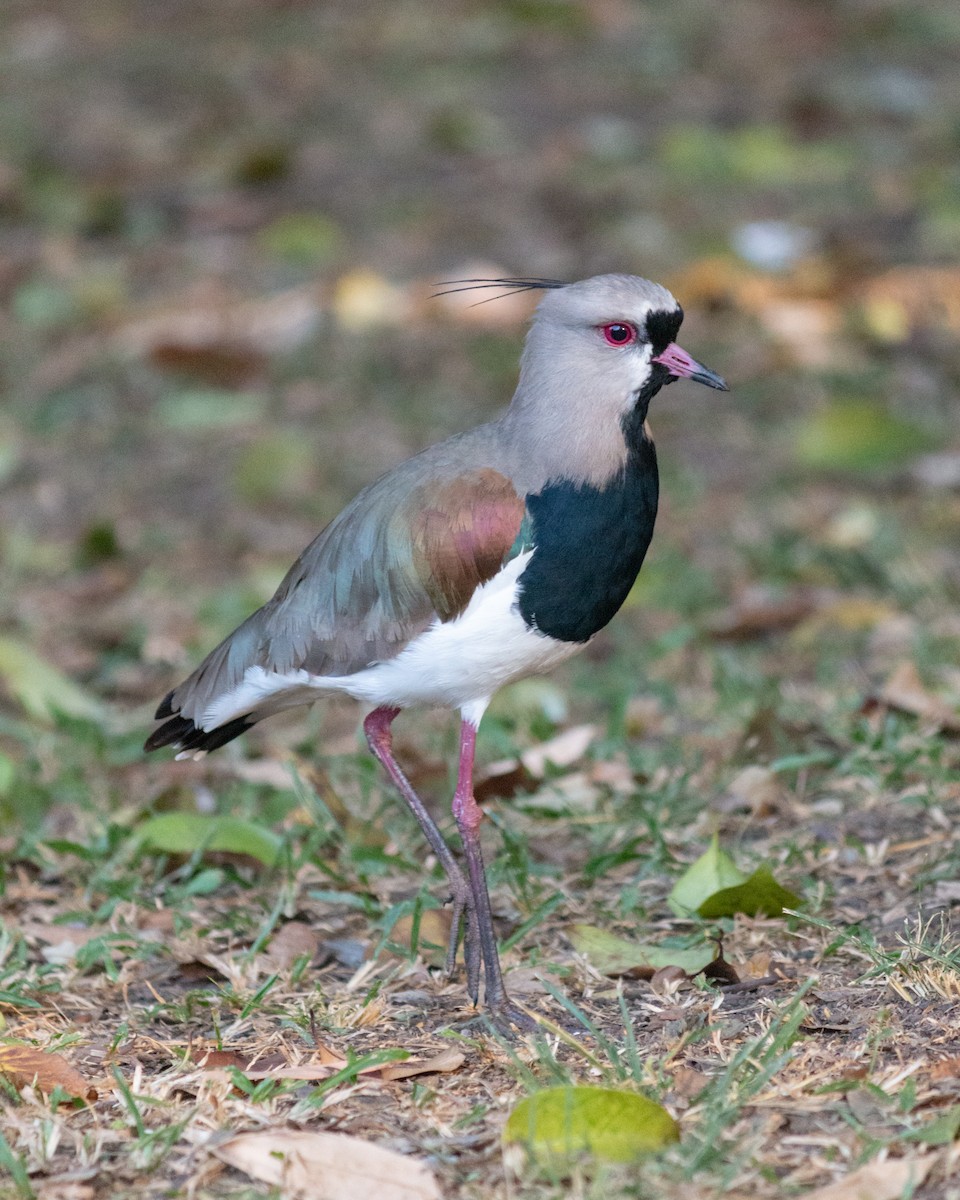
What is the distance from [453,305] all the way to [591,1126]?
5338 millimetres

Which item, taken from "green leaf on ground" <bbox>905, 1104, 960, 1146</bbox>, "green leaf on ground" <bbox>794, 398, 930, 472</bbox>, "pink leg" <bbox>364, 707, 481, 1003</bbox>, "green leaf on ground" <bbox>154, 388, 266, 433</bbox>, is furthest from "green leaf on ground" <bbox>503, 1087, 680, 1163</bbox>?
"green leaf on ground" <bbox>154, 388, 266, 433</bbox>

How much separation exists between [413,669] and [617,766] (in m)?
1.09

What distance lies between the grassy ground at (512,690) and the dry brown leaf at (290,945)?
1 cm

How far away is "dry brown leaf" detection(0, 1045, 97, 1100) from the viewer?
9.64 feet

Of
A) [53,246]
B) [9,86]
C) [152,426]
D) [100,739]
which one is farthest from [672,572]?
[9,86]

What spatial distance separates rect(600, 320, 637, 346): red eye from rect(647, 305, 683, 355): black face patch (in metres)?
0.04

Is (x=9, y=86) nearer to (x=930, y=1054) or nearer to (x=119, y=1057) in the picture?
(x=119, y=1057)

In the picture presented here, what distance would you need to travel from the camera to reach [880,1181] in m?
2.50

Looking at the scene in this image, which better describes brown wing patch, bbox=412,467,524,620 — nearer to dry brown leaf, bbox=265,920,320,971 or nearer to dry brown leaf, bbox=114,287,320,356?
dry brown leaf, bbox=265,920,320,971

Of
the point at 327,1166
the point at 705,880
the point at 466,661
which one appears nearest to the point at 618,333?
the point at 466,661

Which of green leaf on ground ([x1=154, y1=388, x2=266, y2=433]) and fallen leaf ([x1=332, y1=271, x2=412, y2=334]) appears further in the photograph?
fallen leaf ([x1=332, y1=271, x2=412, y2=334])

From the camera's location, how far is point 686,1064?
2965 millimetres

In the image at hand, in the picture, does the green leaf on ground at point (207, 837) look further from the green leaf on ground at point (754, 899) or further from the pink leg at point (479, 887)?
the green leaf on ground at point (754, 899)

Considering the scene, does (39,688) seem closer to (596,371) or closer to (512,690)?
(512,690)
